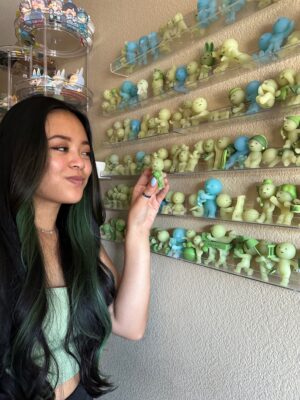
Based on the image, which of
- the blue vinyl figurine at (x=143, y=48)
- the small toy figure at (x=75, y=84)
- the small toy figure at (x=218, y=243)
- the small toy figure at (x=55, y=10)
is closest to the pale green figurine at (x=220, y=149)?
the small toy figure at (x=218, y=243)

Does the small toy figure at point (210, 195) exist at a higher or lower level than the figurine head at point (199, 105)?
lower

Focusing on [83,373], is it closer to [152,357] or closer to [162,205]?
[152,357]

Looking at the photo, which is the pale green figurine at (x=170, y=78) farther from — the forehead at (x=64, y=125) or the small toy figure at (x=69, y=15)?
the small toy figure at (x=69, y=15)

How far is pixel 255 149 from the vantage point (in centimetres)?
52

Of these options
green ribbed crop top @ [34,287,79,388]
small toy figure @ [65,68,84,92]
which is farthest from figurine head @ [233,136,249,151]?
small toy figure @ [65,68,84,92]

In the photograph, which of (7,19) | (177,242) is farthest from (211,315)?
(7,19)

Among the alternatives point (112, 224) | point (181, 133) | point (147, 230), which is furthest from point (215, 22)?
point (112, 224)

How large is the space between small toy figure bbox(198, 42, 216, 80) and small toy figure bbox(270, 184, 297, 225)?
28 centimetres

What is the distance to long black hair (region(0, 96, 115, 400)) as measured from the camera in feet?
1.80

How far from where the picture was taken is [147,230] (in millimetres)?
723

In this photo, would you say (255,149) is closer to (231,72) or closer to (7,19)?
(231,72)

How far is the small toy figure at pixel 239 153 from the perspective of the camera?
1.82ft

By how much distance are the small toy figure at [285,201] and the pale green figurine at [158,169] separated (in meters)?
0.24

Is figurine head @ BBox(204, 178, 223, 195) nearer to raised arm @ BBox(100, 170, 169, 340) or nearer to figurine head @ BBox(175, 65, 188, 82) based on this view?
raised arm @ BBox(100, 170, 169, 340)
